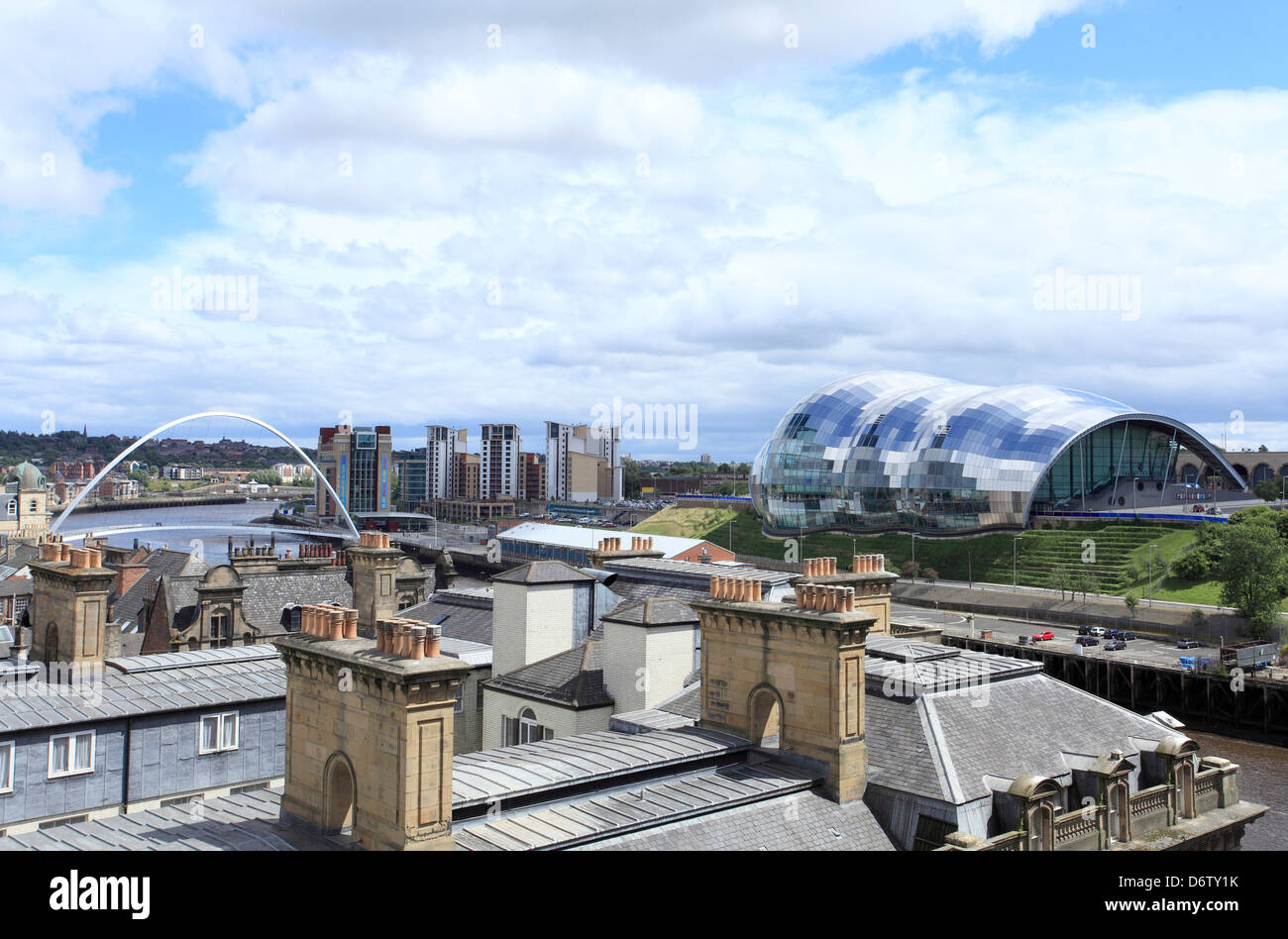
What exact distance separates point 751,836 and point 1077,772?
7.10 metres

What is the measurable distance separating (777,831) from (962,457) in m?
99.0

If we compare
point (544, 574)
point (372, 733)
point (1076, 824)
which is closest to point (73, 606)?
point (544, 574)

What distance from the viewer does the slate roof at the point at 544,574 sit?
28281 millimetres

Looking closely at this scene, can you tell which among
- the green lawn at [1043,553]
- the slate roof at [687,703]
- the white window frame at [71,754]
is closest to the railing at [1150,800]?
the slate roof at [687,703]

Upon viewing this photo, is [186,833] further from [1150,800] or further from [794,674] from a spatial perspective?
[1150,800]

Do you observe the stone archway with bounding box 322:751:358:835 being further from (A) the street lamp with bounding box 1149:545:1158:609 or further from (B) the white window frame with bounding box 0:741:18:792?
(A) the street lamp with bounding box 1149:545:1158:609

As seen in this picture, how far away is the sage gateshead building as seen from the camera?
A: 106 meters

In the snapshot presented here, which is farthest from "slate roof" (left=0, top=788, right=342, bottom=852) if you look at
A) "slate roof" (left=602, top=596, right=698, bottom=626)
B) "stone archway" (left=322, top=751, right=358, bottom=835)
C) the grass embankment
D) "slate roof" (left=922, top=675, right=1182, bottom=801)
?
the grass embankment

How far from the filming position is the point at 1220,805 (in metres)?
19.8

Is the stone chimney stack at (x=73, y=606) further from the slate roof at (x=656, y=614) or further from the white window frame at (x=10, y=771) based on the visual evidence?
the slate roof at (x=656, y=614)

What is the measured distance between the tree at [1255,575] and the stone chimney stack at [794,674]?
5925 centimetres

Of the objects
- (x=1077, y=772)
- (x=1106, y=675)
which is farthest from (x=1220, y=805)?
(x=1106, y=675)
